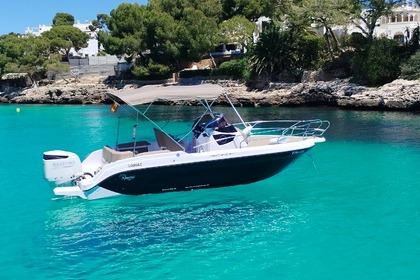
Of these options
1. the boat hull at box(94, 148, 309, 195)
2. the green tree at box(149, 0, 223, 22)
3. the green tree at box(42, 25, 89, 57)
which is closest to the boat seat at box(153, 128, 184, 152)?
the boat hull at box(94, 148, 309, 195)

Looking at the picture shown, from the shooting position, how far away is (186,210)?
14.3 m

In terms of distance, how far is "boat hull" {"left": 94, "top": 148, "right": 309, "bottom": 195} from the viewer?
1466 centimetres

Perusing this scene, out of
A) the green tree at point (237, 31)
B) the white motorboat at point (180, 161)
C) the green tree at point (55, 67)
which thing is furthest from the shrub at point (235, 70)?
the white motorboat at point (180, 161)

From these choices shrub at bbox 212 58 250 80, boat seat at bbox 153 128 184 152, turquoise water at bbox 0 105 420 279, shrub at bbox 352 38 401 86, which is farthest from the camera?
shrub at bbox 212 58 250 80

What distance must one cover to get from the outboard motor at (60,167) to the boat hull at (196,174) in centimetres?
113

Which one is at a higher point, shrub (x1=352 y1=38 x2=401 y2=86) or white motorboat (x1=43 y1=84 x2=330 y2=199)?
shrub (x1=352 y1=38 x2=401 y2=86)

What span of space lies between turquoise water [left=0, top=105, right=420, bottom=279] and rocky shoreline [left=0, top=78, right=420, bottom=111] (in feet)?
60.9

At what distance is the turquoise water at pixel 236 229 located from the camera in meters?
10.6

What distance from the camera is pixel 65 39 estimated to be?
81312 mm

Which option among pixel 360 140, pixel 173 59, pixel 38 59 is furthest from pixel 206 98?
pixel 38 59

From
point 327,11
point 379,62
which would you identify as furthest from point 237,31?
point 379,62

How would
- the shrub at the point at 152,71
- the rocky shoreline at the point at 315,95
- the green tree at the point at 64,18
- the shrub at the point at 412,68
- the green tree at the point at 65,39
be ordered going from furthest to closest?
the green tree at the point at 64,18 → the green tree at the point at 65,39 → the shrub at the point at 152,71 → the shrub at the point at 412,68 → the rocky shoreline at the point at 315,95

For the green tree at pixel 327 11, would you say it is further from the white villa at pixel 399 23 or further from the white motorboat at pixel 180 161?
the white motorboat at pixel 180 161

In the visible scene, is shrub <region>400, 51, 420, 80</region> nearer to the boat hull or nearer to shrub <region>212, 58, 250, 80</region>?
shrub <region>212, 58, 250, 80</region>
